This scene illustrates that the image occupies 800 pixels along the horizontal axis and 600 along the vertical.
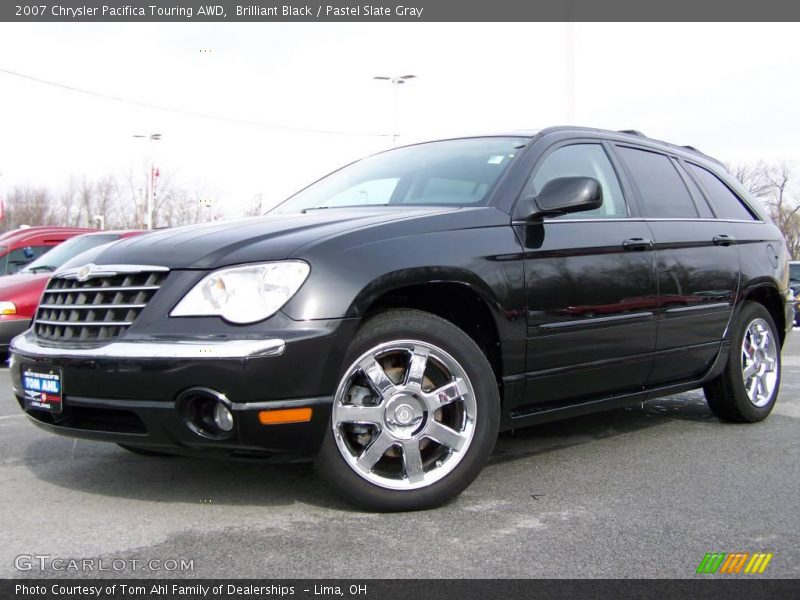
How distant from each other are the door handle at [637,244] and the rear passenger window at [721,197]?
1210mm

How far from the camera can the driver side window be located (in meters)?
4.34

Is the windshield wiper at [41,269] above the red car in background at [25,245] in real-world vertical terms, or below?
below

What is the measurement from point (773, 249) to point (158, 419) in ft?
14.5

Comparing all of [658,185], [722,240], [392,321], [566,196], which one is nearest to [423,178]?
[566,196]

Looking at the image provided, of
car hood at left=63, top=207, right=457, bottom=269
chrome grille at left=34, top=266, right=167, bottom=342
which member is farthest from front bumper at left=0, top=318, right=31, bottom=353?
chrome grille at left=34, top=266, right=167, bottom=342

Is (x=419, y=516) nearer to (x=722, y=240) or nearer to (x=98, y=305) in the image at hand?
(x=98, y=305)

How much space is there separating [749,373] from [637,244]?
1.66m

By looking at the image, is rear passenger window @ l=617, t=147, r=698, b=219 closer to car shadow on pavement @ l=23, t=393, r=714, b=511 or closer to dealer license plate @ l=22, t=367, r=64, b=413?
car shadow on pavement @ l=23, t=393, r=714, b=511

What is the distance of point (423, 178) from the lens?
451 cm

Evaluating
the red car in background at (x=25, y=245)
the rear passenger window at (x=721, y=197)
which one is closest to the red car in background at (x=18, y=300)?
the red car in background at (x=25, y=245)

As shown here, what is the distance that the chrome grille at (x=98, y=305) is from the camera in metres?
3.32

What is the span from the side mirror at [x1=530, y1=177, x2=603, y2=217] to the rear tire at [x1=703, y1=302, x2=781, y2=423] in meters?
1.97

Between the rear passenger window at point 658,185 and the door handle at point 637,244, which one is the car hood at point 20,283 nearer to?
the rear passenger window at point 658,185
